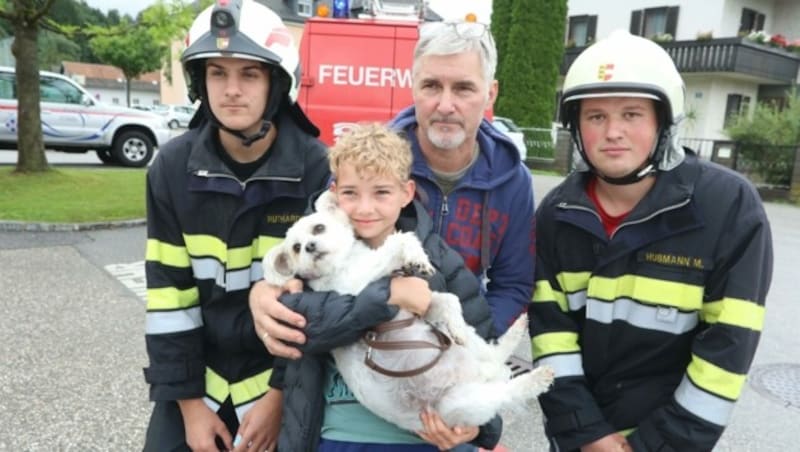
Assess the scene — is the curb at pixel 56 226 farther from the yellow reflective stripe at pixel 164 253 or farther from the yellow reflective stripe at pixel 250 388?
the yellow reflective stripe at pixel 250 388

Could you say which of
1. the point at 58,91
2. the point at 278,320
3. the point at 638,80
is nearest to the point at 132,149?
the point at 58,91

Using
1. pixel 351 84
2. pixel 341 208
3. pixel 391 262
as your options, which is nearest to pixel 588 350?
pixel 391 262

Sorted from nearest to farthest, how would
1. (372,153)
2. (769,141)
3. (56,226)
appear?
1. (372,153)
2. (56,226)
3. (769,141)

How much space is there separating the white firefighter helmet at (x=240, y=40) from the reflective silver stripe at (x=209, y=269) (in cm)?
72

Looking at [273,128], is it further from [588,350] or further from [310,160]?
[588,350]

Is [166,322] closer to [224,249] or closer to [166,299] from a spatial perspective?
[166,299]

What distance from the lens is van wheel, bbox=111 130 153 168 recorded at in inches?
637

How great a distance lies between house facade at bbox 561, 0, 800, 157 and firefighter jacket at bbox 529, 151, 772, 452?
25072 mm

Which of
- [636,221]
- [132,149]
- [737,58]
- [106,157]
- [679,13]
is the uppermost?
[679,13]

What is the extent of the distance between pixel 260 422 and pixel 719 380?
5.70ft

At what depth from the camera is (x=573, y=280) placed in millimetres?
2438

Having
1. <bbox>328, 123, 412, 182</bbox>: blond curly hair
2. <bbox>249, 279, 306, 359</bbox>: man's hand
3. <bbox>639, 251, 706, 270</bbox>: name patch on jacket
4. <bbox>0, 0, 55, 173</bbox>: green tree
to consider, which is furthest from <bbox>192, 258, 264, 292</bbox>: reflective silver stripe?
<bbox>0, 0, 55, 173</bbox>: green tree

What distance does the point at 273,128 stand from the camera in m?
2.49

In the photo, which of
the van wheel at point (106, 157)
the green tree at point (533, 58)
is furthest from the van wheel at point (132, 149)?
the green tree at point (533, 58)
